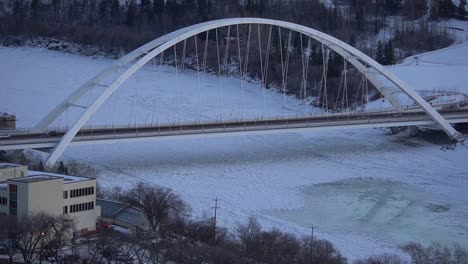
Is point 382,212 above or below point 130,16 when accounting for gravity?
below

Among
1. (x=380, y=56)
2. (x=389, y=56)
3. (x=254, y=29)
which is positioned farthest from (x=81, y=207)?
(x=254, y=29)

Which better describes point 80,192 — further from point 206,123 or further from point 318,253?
point 206,123

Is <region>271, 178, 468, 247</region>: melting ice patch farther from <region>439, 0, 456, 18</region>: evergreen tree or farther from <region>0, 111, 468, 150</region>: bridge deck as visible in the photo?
<region>439, 0, 456, 18</region>: evergreen tree

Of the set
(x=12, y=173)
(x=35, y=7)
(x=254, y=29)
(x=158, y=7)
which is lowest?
(x=12, y=173)

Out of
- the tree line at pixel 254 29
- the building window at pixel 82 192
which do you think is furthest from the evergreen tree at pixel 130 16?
the building window at pixel 82 192

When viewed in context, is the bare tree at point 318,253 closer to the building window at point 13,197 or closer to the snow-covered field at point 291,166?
A: the snow-covered field at point 291,166

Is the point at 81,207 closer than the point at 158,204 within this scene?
Yes

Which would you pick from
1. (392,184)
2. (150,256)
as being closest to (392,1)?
(392,184)
